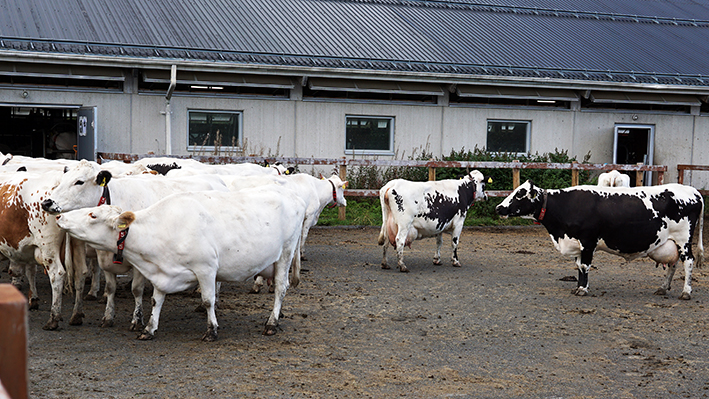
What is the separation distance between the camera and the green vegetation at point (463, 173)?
54.0 feet

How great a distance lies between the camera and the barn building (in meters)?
17.1

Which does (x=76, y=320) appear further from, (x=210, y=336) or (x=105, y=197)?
(x=210, y=336)

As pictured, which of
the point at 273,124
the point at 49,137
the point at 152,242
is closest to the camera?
the point at 152,242

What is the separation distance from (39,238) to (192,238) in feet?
5.45

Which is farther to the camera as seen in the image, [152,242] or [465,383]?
[152,242]

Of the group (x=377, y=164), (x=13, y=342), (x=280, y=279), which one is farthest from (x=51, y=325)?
(x=377, y=164)

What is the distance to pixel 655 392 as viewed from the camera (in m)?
5.06

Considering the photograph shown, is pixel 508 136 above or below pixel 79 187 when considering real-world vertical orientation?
above

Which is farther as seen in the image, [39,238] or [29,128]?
[29,128]

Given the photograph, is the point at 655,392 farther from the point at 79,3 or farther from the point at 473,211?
the point at 79,3

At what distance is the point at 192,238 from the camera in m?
6.17

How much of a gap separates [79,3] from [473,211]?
42.1 ft

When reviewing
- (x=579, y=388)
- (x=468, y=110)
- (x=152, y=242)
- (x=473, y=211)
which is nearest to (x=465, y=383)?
(x=579, y=388)

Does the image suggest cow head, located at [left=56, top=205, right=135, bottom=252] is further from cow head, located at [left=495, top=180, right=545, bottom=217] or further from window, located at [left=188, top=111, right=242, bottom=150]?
window, located at [left=188, top=111, right=242, bottom=150]
